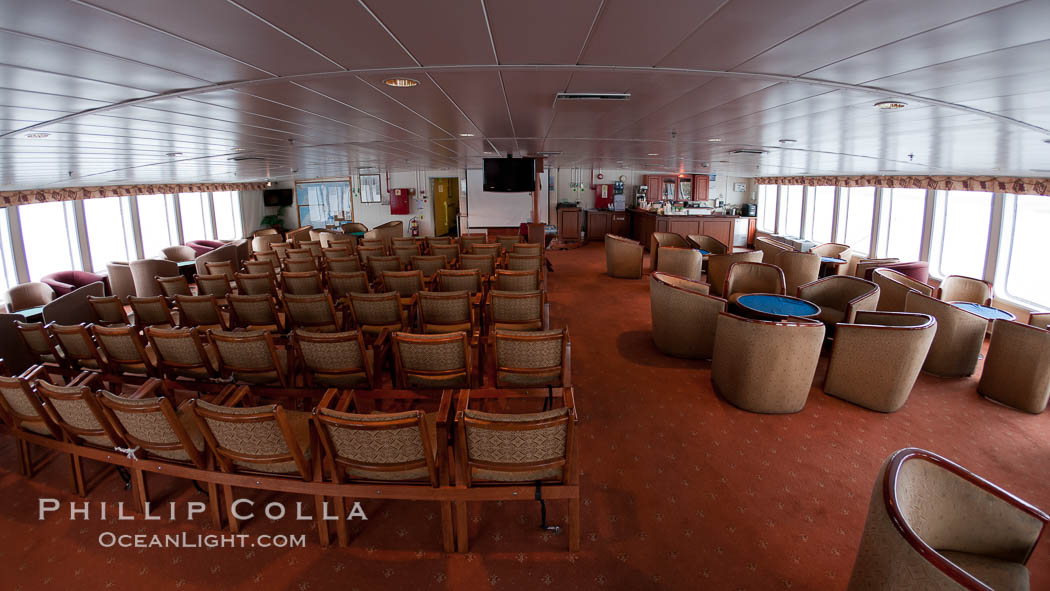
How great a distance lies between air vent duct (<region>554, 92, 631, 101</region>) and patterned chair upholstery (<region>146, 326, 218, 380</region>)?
9.89 feet

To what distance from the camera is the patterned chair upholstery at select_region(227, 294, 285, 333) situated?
4.19m

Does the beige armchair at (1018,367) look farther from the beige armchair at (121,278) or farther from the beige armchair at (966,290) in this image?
the beige armchair at (121,278)

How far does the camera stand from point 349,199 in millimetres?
16719

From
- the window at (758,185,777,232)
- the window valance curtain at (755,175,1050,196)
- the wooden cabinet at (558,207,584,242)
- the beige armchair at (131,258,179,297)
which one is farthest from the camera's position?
the window at (758,185,777,232)

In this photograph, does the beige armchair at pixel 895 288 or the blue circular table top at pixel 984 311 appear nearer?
the blue circular table top at pixel 984 311

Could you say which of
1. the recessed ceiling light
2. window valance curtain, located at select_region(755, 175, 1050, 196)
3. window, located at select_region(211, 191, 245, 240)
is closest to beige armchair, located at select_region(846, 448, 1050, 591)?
the recessed ceiling light

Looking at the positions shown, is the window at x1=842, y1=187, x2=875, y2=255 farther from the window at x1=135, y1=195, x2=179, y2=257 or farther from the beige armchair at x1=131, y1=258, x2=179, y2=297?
the window at x1=135, y1=195, x2=179, y2=257

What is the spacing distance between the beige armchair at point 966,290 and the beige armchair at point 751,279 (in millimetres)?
1949

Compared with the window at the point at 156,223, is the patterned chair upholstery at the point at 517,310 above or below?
below

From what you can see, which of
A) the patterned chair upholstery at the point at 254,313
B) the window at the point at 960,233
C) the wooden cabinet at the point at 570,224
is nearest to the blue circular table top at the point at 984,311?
the window at the point at 960,233

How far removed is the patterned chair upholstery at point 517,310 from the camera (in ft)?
13.4

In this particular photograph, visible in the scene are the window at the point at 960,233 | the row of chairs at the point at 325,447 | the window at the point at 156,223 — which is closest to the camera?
the row of chairs at the point at 325,447

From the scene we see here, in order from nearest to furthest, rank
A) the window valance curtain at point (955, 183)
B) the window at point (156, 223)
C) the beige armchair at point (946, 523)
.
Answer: the beige armchair at point (946, 523) → the window valance curtain at point (955, 183) → the window at point (156, 223)

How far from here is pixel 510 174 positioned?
8414 mm
